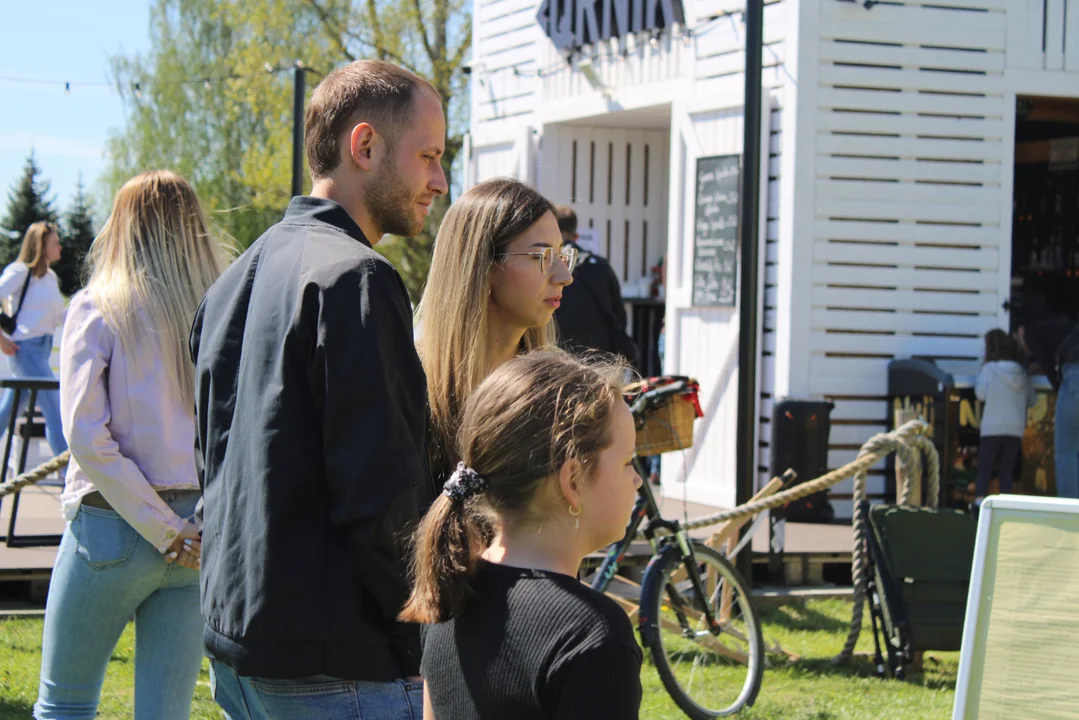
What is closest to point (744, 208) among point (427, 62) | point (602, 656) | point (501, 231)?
point (501, 231)

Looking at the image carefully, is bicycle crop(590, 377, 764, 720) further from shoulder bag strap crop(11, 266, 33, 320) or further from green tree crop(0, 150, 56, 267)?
green tree crop(0, 150, 56, 267)

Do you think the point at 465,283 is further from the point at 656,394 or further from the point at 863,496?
the point at 863,496

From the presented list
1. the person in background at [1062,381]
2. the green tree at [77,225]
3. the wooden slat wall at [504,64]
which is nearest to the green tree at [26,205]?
the green tree at [77,225]

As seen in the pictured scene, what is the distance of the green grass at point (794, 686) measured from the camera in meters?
5.32

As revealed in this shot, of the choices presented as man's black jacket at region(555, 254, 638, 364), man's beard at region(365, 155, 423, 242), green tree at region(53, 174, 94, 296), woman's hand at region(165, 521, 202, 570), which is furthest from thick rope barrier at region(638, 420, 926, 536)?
green tree at region(53, 174, 94, 296)

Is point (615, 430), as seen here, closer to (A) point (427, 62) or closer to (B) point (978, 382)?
(B) point (978, 382)

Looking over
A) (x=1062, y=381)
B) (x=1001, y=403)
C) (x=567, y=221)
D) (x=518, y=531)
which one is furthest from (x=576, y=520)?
(x=1062, y=381)

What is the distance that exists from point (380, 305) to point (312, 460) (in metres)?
0.27

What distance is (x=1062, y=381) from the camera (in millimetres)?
9477

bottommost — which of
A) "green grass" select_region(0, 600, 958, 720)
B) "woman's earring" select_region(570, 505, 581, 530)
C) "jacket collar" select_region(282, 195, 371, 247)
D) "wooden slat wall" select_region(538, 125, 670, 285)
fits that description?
"green grass" select_region(0, 600, 958, 720)

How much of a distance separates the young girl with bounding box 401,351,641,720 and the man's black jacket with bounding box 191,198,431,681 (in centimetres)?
9

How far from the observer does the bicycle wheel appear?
17.2 feet

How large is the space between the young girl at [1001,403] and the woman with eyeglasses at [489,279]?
7035 mm

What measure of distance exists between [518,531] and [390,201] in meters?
0.68
